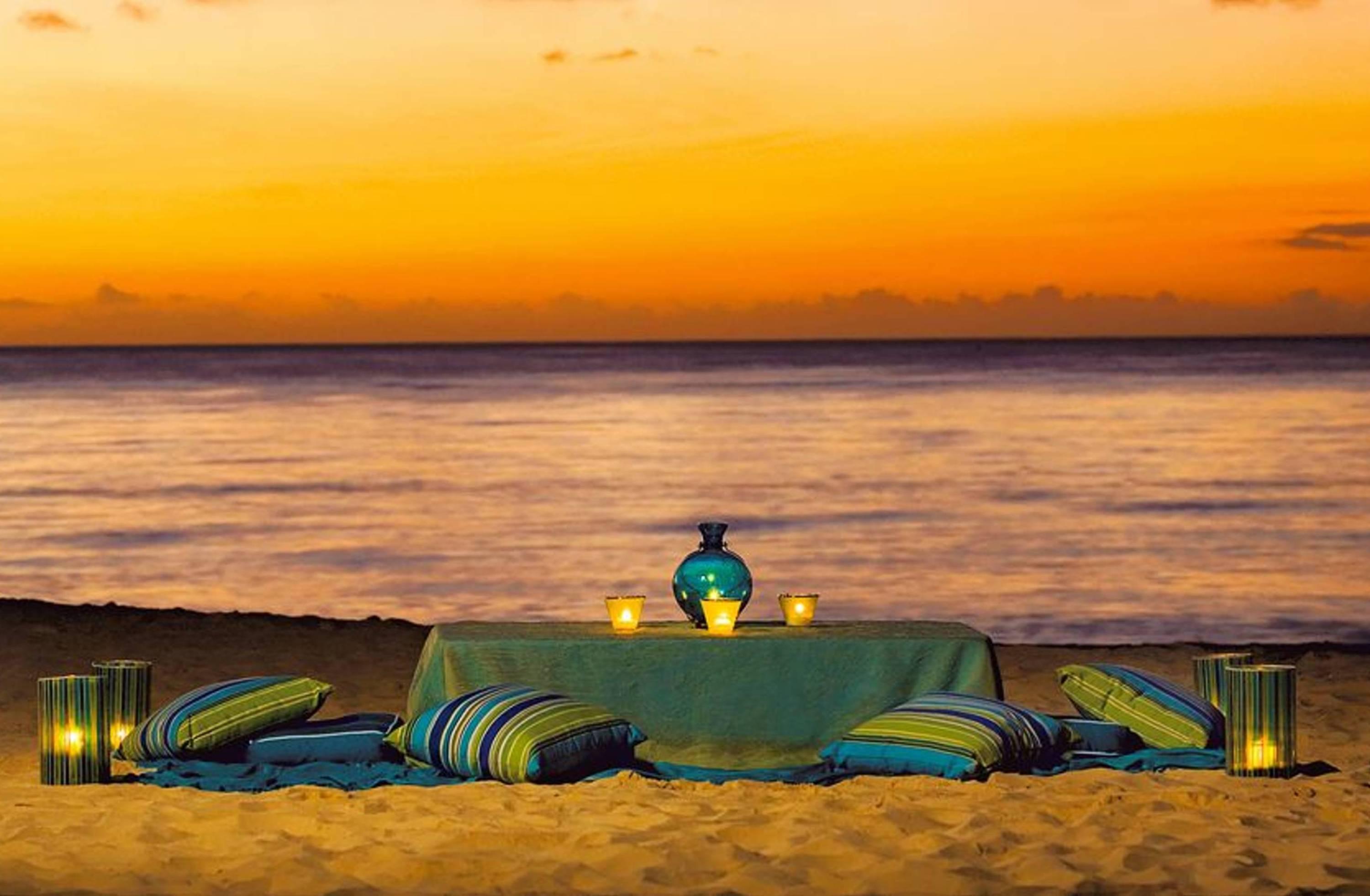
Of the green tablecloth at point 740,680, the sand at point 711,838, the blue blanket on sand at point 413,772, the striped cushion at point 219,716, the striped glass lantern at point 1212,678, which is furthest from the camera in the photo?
the striped glass lantern at point 1212,678

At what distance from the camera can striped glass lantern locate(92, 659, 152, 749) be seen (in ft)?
25.3

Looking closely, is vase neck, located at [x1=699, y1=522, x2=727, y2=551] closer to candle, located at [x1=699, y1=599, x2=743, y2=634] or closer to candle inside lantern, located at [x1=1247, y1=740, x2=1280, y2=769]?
candle, located at [x1=699, y1=599, x2=743, y2=634]

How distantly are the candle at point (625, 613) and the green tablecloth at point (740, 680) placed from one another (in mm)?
88

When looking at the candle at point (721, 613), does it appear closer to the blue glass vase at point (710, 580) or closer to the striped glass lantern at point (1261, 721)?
the blue glass vase at point (710, 580)

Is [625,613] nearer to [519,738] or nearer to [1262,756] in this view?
[519,738]

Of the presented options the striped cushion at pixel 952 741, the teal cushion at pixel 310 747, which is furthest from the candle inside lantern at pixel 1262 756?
the teal cushion at pixel 310 747

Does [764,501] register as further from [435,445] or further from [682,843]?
[682,843]

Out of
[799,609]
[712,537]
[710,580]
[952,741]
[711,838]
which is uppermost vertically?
[712,537]

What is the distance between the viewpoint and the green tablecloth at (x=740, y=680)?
7574 mm

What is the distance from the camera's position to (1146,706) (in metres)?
7.73

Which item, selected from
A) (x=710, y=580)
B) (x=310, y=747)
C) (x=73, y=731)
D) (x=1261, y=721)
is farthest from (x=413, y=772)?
(x=1261, y=721)

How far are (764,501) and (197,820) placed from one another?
16993mm

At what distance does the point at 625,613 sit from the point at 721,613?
325 millimetres

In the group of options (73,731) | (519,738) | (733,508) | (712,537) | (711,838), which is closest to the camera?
(711,838)
